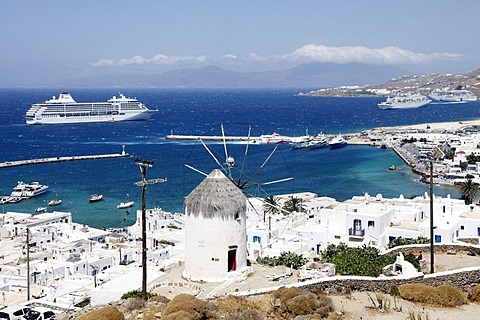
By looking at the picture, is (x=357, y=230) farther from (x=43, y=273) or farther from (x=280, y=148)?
(x=280, y=148)

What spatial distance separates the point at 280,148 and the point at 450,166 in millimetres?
34274

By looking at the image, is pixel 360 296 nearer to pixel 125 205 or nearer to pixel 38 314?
pixel 38 314

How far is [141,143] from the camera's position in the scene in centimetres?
11094

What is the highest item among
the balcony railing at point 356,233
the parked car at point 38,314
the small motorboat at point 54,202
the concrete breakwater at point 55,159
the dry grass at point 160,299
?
the dry grass at point 160,299

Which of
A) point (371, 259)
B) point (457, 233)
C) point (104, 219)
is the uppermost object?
point (371, 259)

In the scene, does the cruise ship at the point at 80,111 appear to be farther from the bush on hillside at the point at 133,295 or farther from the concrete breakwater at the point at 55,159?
the bush on hillside at the point at 133,295

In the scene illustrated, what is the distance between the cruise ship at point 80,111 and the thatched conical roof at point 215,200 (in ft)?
456

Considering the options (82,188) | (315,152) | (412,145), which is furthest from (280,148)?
(82,188)

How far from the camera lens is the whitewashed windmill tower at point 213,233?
1723 cm

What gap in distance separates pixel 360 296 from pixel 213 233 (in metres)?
4.52

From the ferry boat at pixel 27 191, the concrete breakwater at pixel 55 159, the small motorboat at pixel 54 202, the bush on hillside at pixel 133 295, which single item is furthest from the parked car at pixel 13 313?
the concrete breakwater at pixel 55 159

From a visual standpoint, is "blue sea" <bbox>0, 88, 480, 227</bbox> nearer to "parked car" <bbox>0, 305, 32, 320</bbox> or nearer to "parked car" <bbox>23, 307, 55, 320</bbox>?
"parked car" <bbox>23, 307, 55, 320</bbox>

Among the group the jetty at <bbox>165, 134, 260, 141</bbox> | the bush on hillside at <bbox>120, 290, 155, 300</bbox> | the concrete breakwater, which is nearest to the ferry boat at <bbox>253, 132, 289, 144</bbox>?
the jetty at <bbox>165, 134, 260, 141</bbox>

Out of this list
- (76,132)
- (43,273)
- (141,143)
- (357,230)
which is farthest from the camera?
(76,132)
